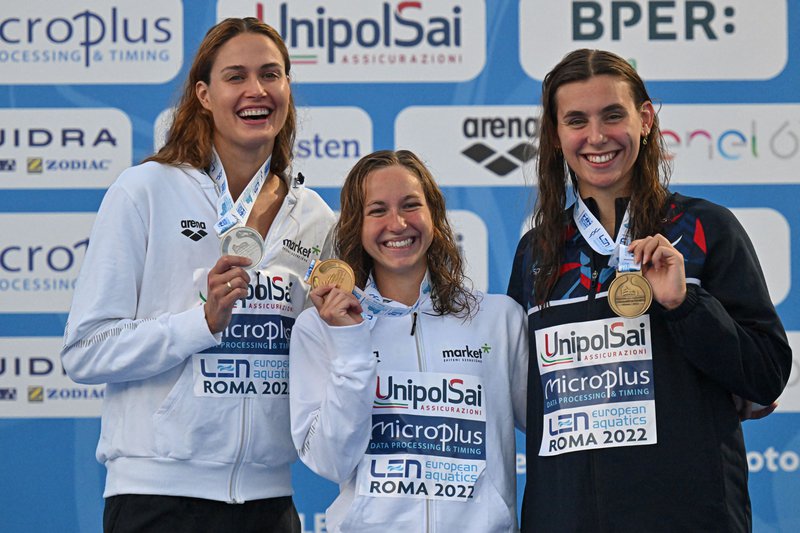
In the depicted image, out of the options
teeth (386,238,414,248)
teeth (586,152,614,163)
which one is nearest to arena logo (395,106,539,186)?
teeth (386,238,414,248)

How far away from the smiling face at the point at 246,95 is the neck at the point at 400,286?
0.50m

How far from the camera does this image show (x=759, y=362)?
7.07 ft

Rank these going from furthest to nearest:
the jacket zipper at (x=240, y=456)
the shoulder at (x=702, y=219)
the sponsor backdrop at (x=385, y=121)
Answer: the sponsor backdrop at (x=385, y=121) < the jacket zipper at (x=240, y=456) < the shoulder at (x=702, y=219)

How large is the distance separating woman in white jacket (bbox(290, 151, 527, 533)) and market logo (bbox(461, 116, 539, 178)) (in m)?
1.52

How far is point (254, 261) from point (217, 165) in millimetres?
369

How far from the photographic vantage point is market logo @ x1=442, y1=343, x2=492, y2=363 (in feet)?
8.00

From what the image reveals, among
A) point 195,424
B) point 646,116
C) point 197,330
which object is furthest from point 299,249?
point 646,116

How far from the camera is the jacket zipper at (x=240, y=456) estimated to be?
2.47 m

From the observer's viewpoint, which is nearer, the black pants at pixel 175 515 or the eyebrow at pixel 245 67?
the black pants at pixel 175 515

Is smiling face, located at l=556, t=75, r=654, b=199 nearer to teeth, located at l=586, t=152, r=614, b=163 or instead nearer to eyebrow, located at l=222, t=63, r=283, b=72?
teeth, located at l=586, t=152, r=614, b=163

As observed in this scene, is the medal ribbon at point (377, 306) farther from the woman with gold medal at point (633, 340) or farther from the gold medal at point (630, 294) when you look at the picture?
the gold medal at point (630, 294)

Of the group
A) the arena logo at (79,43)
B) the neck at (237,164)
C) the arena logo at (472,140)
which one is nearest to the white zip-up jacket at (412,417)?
the neck at (237,164)

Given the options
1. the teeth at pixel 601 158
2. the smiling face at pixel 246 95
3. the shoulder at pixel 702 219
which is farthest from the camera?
the smiling face at pixel 246 95

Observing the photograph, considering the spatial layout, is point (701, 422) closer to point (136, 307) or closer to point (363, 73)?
point (136, 307)
